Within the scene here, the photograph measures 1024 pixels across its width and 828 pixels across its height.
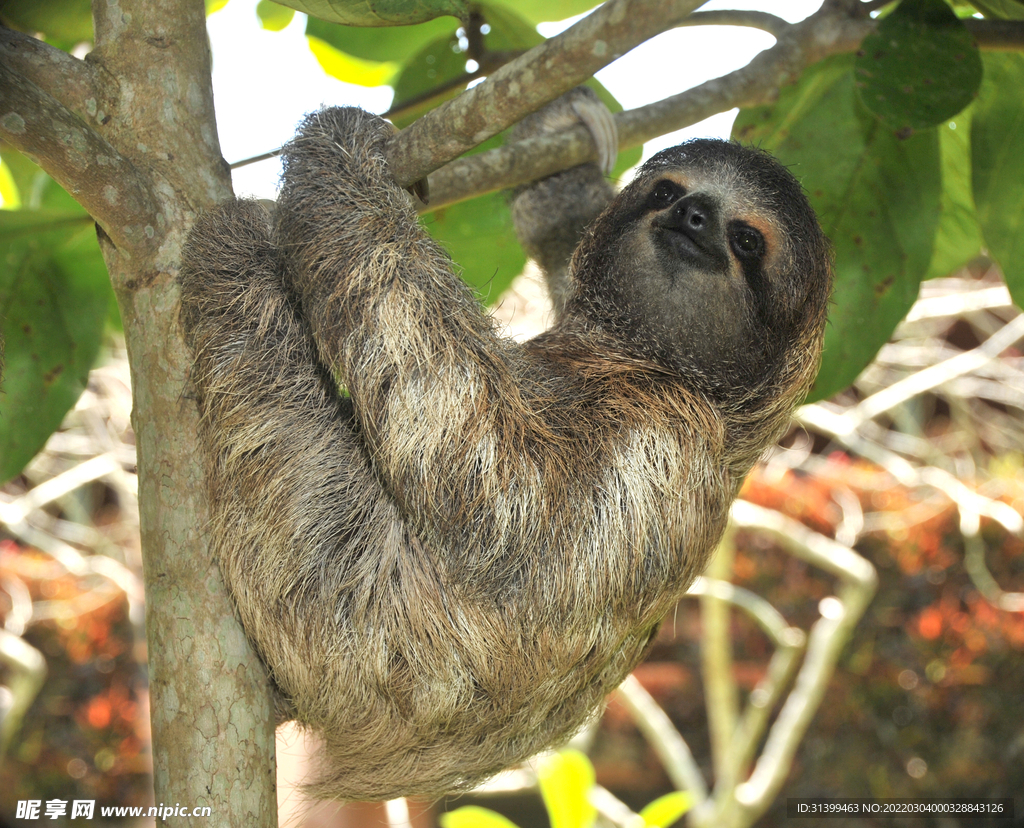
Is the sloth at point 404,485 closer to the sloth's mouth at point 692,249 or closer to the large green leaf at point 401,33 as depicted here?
the sloth's mouth at point 692,249

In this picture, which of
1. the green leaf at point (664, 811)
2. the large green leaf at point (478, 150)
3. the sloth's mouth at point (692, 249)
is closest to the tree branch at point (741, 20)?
the large green leaf at point (478, 150)

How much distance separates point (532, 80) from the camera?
306cm

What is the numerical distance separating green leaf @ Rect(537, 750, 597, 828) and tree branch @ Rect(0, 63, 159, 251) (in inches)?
191

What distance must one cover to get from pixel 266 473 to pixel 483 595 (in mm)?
1031

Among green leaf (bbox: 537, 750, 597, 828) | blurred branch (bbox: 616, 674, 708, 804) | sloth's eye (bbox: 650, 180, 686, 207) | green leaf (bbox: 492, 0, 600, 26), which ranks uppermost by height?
green leaf (bbox: 492, 0, 600, 26)

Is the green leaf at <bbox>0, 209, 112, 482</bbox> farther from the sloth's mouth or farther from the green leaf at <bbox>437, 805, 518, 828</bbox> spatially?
the green leaf at <bbox>437, 805, 518, 828</bbox>

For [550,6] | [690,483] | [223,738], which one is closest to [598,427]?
[690,483]

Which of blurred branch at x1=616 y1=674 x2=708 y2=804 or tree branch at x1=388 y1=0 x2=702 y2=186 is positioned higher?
tree branch at x1=388 y1=0 x2=702 y2=186

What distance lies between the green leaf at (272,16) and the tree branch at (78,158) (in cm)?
→ 311

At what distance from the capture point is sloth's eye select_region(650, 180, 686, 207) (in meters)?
4.55

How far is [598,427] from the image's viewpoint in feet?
12.9

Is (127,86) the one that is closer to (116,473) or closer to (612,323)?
(612,323)

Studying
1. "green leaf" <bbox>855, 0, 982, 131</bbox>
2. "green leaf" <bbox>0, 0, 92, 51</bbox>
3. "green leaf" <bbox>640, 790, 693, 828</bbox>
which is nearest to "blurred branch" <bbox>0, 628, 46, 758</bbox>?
"green leaf" <bbox>640, 790, 693, 828</bbox>

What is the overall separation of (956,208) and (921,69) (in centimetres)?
171
